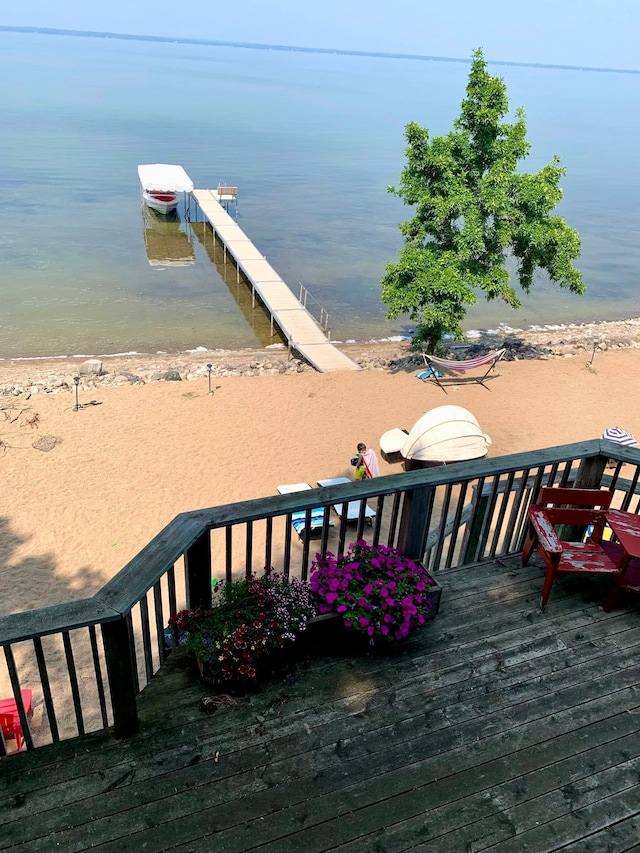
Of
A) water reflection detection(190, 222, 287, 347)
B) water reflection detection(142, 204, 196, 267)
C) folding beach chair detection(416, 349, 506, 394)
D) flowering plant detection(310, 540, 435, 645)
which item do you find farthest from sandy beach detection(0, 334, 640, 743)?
water reflection detection(142, 204, 196, 267)

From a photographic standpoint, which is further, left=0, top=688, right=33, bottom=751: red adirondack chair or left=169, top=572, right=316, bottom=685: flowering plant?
left=0, top=688, right=33, bottom=751: red adirondack chair

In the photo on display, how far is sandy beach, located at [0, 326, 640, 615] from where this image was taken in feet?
38.1

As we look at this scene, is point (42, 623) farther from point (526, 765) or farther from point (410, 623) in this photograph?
point (526, 765)

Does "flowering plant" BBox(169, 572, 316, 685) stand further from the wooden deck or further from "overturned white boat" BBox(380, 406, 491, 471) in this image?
"overturned white boat" BBox(380, 406, 491, 471)

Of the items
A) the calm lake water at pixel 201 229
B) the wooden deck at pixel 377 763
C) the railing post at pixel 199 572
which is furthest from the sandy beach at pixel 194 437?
the wooden deck at pixel 377 763

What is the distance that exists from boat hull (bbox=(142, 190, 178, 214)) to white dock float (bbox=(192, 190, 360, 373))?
3.99m

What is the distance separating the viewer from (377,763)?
3305 mm

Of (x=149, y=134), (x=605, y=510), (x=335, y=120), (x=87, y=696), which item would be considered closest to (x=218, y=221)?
(x=87, y=696)

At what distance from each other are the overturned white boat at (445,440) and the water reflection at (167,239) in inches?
907

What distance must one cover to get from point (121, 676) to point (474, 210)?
16250 mm

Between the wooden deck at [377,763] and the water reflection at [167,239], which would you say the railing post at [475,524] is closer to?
the wooden deck at [377,763]

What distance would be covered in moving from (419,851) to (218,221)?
35412 millimetres

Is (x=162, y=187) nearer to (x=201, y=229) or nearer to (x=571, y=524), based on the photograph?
(x=201, y=229)

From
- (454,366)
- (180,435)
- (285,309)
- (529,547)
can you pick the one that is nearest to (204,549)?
(529,547)
